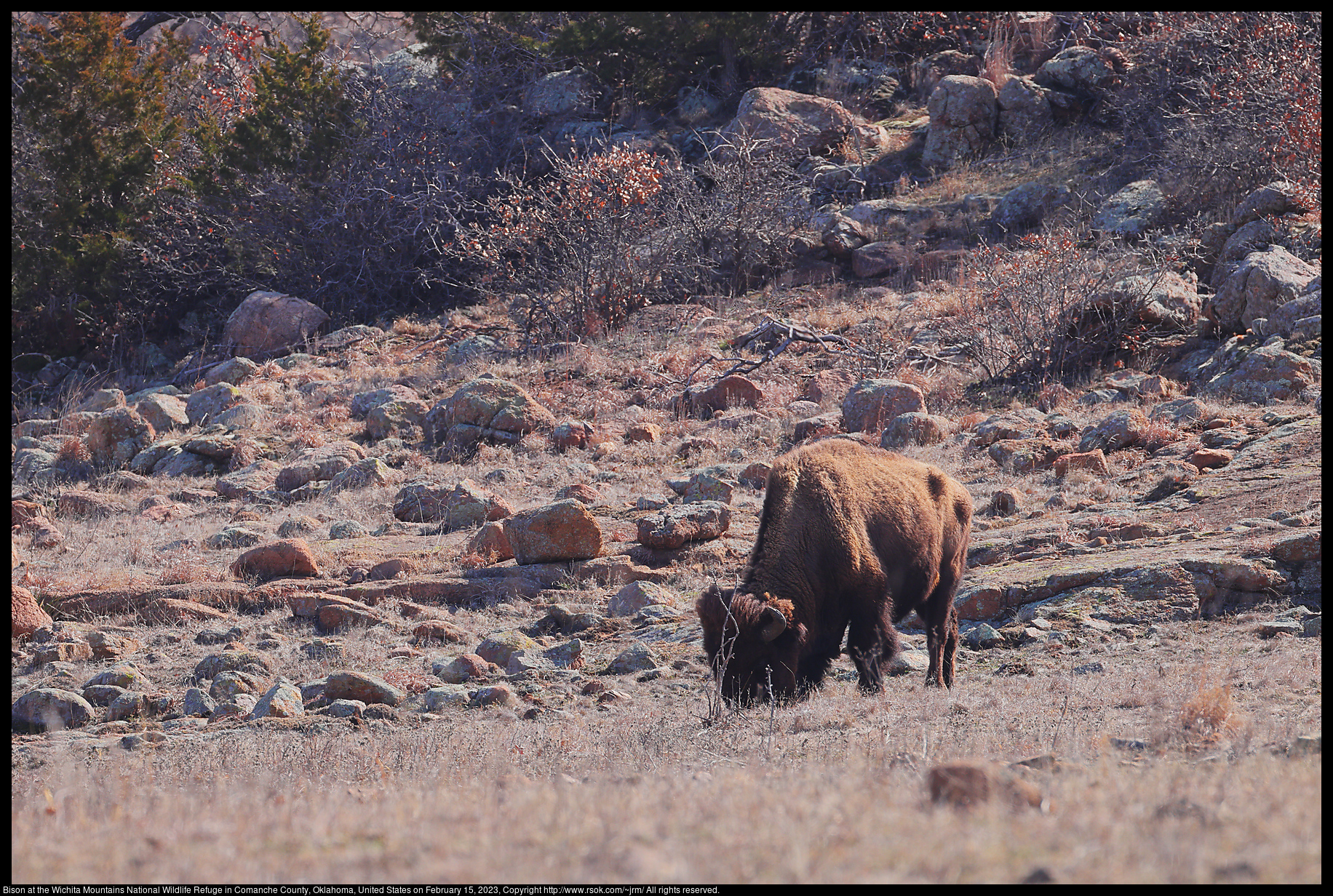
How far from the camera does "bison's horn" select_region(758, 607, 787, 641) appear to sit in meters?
7.63

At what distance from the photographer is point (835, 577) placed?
26.9ft

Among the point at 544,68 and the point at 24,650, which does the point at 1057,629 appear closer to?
the point at 24,650

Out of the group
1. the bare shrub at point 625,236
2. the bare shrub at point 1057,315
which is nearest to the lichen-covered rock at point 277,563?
the bare shrub at point 1057,315

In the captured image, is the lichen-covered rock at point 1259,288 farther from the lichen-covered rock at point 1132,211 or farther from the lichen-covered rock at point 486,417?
the lichen-covered rock at point 486,417

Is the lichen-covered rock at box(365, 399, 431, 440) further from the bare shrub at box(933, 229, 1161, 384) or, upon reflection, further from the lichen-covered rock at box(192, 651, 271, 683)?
the lichen-covered rock at box(192, 651, 271, 683)

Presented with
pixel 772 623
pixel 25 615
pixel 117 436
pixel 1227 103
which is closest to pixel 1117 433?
pixel 772 623

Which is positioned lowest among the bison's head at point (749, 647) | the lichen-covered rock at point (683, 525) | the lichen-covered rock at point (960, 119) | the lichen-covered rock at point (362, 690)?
the lichen-covered rock at point (683, 525)

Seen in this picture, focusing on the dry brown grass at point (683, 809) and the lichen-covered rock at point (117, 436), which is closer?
the dry brown grass at point (683, 809)

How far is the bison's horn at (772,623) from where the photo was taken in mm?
7633

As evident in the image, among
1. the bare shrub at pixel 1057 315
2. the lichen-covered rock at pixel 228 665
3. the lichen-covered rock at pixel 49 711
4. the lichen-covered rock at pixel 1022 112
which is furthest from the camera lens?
the lichen-covered rock at pixel 1022 112

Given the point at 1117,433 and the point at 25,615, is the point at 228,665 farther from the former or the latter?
the point at 1117,433

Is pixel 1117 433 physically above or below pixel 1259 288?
below

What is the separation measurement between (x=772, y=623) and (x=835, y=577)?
0.77 m
